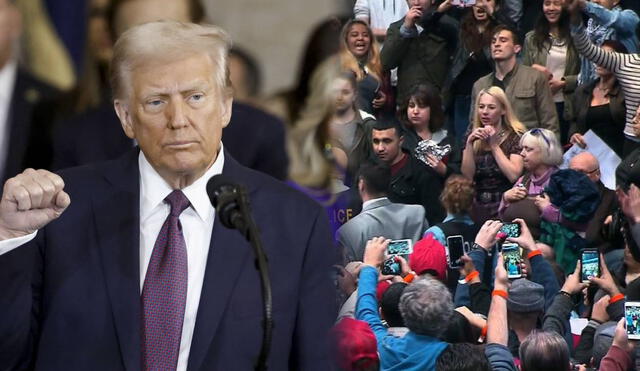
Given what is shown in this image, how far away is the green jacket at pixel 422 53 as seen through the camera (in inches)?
101

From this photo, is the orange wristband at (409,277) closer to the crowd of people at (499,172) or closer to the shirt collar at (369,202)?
the crowd of people at (499,172)

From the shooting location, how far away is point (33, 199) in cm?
192

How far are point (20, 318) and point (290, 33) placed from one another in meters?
0.76

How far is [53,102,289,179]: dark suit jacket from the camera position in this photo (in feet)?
7.54

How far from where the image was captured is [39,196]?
191 cm

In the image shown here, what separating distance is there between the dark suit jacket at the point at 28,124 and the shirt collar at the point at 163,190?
0.23 metres

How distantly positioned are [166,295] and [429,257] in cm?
68

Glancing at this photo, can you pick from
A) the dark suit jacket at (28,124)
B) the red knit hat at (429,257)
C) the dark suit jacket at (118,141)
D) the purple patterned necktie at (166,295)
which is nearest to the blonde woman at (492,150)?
the red knit hat at (429,257)

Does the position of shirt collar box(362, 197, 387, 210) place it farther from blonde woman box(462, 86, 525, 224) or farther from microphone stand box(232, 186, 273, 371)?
microphone stand box(232, 186, 273, 371)

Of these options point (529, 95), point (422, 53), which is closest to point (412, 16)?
point (422, 53)

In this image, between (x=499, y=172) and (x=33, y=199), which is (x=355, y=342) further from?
(x=33, y=199)

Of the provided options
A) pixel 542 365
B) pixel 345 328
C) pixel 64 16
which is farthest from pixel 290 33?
pixel 542 365

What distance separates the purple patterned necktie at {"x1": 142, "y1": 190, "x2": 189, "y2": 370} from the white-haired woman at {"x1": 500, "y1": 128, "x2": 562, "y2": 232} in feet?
2.56

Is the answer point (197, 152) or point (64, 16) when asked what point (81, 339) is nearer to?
point (197, 152)
